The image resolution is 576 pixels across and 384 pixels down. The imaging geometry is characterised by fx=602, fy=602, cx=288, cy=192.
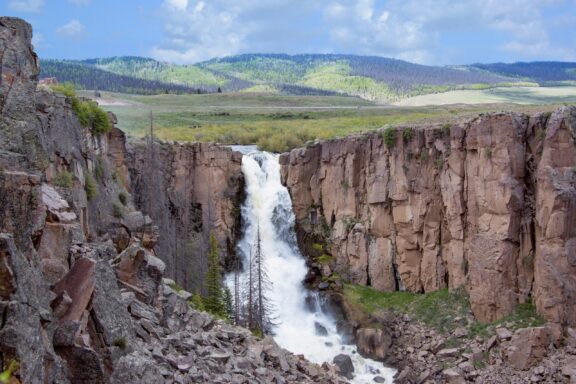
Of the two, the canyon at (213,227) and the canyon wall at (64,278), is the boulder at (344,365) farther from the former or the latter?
the canyon wall at (64,278)

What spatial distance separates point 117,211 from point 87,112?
6469 mm

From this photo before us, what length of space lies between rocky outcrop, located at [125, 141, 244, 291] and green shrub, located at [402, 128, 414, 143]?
15.0 meters

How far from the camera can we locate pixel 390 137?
147ft

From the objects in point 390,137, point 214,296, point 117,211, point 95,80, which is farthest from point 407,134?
point 95,80

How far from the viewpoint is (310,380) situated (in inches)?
952

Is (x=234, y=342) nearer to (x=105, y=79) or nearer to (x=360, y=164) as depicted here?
(x=360, y=164)

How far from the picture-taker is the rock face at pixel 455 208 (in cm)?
3375

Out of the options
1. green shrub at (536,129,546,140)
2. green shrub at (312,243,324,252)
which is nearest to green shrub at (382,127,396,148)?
green shrub at (312,243,324,252)

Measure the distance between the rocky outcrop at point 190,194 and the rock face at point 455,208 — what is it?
5500mm

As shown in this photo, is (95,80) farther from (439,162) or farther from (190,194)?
(439,162)

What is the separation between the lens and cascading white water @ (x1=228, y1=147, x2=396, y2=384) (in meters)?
38.1

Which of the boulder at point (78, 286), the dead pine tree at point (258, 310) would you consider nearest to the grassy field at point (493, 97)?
the dead pine tree at point (258, 310)

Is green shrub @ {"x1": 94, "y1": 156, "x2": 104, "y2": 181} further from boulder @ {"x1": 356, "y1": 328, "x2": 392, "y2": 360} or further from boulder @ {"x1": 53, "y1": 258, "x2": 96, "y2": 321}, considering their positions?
boulder @ {"x1": 53, "y1": 258, "x2": 96, "y2": 321}

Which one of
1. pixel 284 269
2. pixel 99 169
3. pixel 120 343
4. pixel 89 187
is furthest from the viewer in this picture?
pixel 284 269
